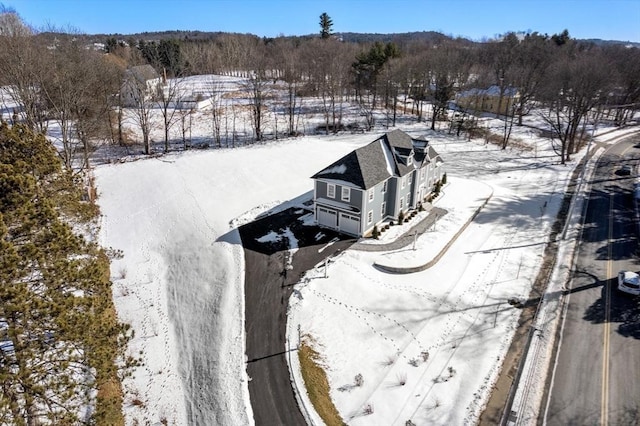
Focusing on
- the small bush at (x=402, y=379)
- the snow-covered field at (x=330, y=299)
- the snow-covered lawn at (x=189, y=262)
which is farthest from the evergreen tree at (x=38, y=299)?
the small bush at (x=402, y=379)

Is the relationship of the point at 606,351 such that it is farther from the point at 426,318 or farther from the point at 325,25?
the point at 325,25

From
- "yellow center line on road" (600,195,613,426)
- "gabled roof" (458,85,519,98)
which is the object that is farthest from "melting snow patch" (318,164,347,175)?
"gabled roof" (458,85,519,98)

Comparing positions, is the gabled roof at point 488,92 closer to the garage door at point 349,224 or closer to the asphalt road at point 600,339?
the asphalt road at point 600,339

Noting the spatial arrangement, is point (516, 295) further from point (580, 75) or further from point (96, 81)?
point (96, 81)

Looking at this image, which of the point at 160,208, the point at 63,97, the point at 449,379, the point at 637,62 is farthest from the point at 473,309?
the point at 637,62

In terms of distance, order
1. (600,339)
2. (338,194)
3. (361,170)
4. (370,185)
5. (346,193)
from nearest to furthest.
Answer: (600,339)
(370,185)
(361,170)
(346,193)
(338,194)

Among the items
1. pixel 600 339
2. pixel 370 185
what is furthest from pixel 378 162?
pixel 600 339
